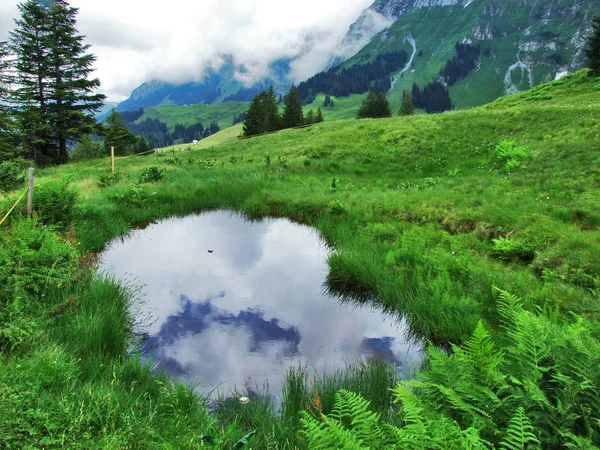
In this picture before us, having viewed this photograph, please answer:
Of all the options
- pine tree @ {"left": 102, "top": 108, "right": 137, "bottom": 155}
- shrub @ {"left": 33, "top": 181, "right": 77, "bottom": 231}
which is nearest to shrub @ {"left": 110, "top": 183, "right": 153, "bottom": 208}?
shrub @ {"left": 33, "top": 181, "right": 77, "bottom": 231}

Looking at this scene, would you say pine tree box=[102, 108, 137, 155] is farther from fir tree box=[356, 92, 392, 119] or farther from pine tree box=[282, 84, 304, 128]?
fir tree box=[356, 92, 392, 119]

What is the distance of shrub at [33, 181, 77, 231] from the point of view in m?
9.31

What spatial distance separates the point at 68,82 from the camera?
107 feet

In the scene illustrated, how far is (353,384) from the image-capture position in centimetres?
432

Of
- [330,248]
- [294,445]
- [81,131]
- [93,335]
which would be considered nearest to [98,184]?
[330,248]

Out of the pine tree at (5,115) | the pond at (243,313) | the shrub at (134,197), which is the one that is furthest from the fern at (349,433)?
the pine tree at (5,115)

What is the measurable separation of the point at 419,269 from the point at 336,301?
1842mm

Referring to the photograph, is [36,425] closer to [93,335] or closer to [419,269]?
[93,335]

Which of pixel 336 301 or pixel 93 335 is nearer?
pixel 93 335

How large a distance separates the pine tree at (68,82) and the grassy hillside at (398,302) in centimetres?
2162

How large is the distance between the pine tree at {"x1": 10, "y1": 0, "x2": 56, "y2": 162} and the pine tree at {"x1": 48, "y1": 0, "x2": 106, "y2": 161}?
1.80 feet

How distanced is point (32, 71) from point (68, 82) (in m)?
2.72

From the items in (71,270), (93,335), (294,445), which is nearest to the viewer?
(294,445)

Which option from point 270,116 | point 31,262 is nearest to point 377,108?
point 270,116
